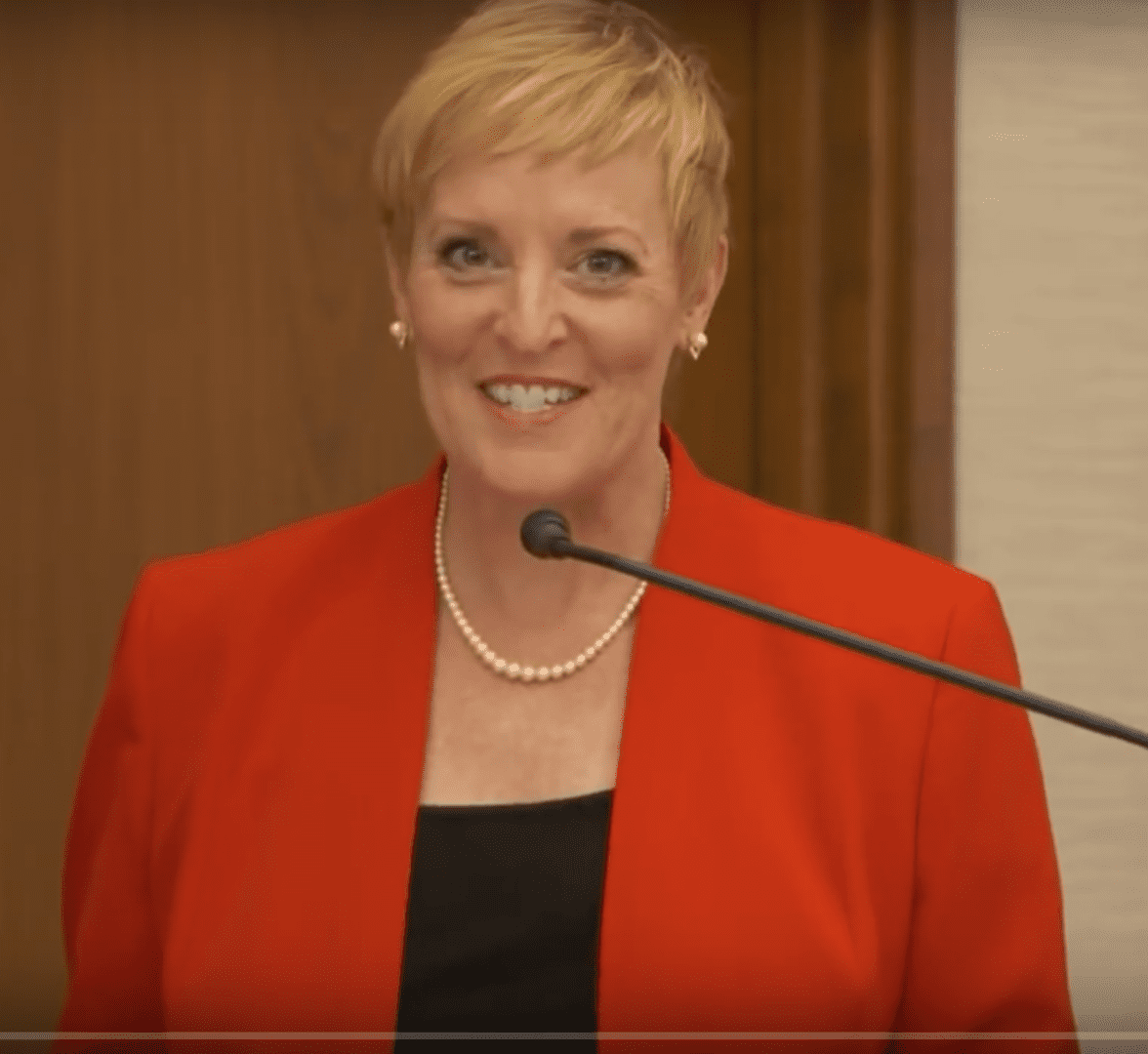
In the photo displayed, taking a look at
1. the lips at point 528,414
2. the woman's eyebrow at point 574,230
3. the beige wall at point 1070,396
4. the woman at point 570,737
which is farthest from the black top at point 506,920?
the beige wall at point 1070,396

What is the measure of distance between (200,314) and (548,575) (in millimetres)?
446

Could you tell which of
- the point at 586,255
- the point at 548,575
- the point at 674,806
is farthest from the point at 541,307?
the point at 674,806

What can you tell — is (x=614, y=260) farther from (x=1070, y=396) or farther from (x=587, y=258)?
(x=1070, y=396)

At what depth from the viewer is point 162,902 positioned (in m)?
0.93

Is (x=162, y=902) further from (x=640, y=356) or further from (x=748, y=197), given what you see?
(x=748, y=197)

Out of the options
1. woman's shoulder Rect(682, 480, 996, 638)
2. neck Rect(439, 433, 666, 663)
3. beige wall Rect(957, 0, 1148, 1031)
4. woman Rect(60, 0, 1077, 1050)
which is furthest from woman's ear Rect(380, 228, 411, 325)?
beige wall Rect(957, 0, 1148, 1031)

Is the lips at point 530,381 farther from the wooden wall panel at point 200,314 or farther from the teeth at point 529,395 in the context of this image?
the wooden wall panel at point 200,314

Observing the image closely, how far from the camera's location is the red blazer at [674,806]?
835 millimetres

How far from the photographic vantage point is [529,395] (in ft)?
2.86

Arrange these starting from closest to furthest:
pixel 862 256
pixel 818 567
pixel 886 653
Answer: pixel 886 653 → pixel 818 567 → pixel 862 256

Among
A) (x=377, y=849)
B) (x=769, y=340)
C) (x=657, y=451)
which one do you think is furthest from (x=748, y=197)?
(x=377, y=849)

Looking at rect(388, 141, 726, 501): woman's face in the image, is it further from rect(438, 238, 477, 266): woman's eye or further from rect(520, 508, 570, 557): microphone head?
rect(520, 508, 570, 557): microphone head

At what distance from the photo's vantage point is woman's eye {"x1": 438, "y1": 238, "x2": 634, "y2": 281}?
863mm

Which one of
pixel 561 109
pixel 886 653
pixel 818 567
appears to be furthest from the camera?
pixel 818 567
